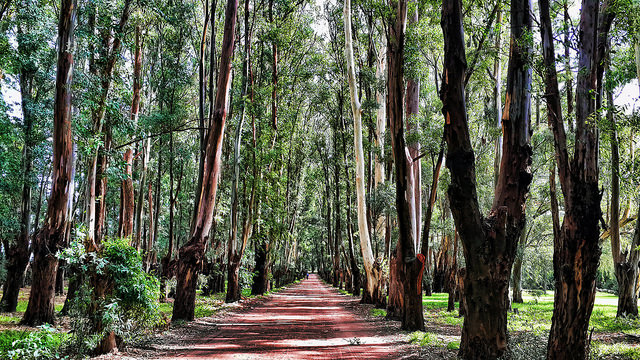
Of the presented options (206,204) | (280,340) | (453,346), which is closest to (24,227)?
(206,204)

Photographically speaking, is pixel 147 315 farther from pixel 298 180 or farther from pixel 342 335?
pixel 298 180

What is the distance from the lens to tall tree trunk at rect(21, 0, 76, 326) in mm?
10781

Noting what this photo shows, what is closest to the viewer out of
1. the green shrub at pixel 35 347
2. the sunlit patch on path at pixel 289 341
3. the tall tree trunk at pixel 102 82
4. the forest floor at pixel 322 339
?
the green shrub at pixel 35 347

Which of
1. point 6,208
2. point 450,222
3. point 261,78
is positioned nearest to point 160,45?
point 261,78

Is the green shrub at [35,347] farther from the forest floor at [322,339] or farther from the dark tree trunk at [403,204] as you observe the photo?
the dark tree trunk at [403,204]

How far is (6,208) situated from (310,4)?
1878 centimetres

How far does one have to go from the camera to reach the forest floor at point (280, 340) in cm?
793

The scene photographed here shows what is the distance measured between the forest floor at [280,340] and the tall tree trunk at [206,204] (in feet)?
2.64

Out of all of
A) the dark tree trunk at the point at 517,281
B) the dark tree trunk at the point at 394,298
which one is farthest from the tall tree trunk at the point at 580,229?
the dark tree trunk at the point at 517,281

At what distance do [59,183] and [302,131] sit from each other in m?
23.4

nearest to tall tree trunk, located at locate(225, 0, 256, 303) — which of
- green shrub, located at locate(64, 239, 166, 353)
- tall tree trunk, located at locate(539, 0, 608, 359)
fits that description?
green shrub, located at locate(64, 239, 166, 353)

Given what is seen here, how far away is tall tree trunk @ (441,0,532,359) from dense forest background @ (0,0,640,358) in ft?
0.12

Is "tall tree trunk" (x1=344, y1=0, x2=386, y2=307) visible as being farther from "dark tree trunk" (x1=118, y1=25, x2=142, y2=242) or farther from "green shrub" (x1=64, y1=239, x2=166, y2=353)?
"green shrub" (x1=64, y1=239, x2=166, y2=353)

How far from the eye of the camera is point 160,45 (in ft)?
73.6
